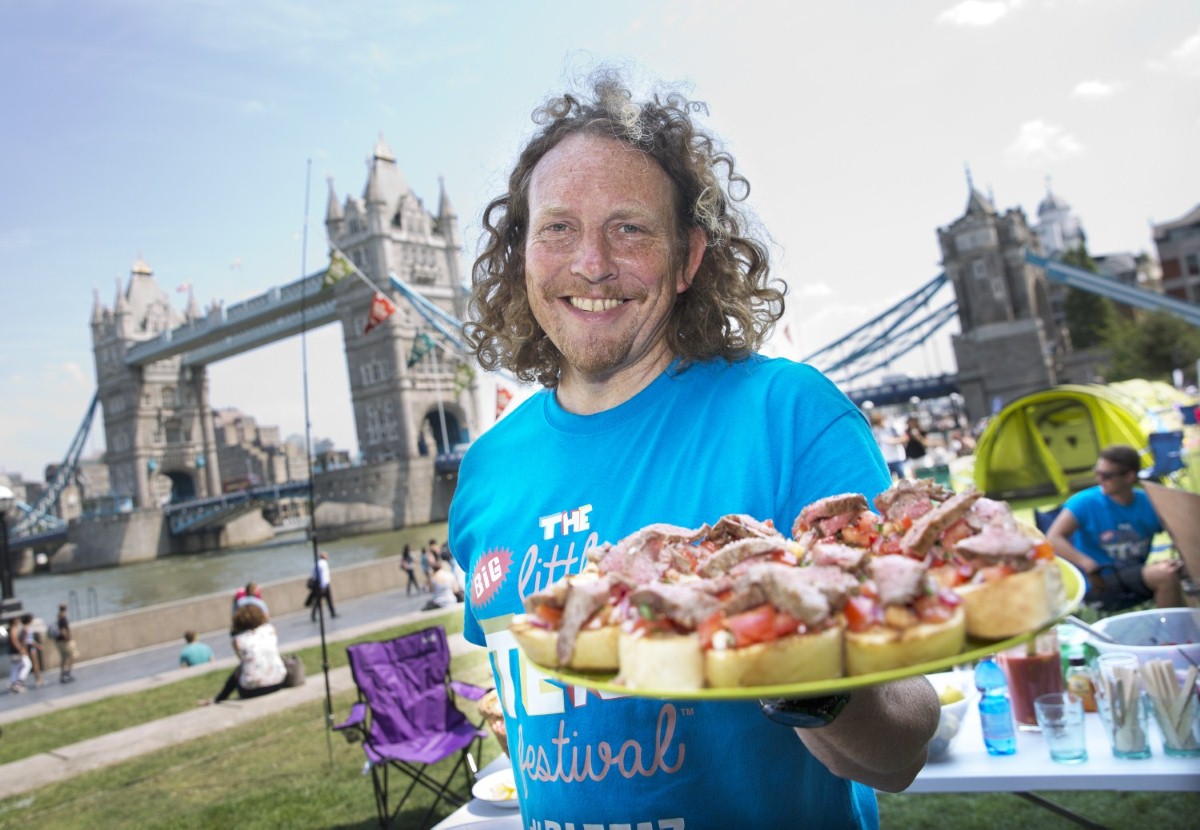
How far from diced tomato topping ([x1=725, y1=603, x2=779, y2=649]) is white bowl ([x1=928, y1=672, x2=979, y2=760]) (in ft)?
6.10

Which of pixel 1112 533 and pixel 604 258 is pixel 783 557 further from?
pixel 1112 533

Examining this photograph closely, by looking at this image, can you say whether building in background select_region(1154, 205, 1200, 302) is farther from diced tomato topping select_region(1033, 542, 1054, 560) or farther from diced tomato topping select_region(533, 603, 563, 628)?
diced tomato topping select_region(533, 603, 563, 628)

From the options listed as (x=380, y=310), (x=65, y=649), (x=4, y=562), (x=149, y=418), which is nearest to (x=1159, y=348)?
(x=380, y=310)

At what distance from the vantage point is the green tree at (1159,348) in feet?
160

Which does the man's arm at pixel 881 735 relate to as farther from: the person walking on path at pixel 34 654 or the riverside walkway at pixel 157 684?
the person walking on path at pixel 34 654

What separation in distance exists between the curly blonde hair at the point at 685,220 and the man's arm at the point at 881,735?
28.5 inches

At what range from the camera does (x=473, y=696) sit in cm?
518

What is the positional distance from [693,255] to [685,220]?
0.27 ft

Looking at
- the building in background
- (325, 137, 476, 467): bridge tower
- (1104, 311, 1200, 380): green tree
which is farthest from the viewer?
the building in background

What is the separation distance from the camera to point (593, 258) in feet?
5.49

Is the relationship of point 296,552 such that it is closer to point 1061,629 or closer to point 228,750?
point 228,750

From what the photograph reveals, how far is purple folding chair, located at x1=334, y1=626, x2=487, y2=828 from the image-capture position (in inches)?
203

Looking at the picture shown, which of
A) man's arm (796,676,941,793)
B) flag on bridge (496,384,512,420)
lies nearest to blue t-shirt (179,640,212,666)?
flag on bridge (496,384,512,420)

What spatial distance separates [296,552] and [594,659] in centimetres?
5264
